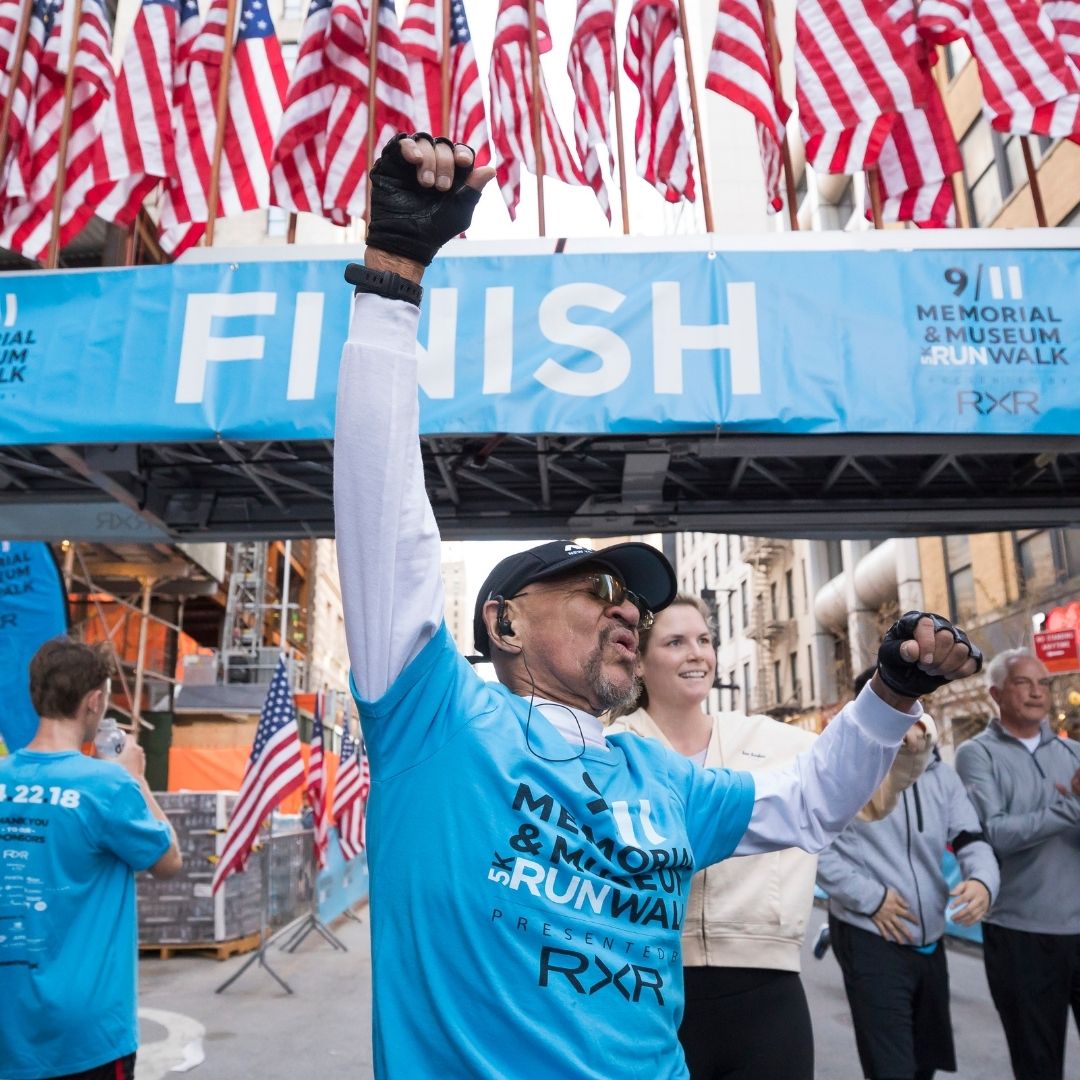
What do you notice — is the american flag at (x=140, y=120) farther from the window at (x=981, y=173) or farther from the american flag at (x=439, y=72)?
the window at (x=981, y=173)

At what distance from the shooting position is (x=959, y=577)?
2517cm

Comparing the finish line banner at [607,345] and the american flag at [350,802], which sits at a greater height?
the finish line banner at [607,345]

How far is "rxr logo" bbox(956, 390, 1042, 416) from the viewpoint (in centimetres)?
396

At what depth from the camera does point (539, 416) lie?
4.11 m

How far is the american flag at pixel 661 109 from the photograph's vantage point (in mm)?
6352

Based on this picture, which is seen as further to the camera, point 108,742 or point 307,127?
point 307,127

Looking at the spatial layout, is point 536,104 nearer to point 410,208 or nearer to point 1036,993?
point 410,208

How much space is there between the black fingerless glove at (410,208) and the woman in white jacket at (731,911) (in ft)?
7.33

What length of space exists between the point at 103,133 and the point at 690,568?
5299cm

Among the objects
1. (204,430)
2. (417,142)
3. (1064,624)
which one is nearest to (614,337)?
(204,430)

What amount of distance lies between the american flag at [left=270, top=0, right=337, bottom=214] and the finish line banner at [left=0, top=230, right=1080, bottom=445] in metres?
2.03

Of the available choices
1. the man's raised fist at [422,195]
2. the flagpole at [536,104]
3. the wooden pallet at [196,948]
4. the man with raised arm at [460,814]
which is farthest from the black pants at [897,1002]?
the wooden pallet at [196,948]

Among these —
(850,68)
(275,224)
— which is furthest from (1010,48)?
(275,224)

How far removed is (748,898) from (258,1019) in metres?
6.77
